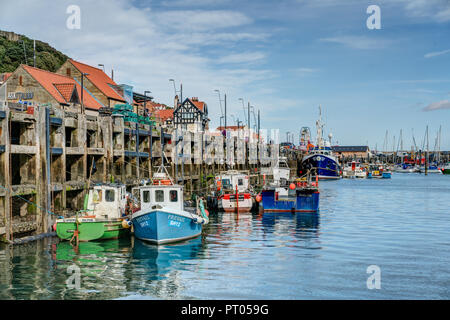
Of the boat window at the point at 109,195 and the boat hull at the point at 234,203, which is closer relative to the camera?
the boat window at the point at 109,195

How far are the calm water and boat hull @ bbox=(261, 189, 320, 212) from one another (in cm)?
815

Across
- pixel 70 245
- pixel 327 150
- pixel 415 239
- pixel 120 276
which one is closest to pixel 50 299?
pixel 120 276

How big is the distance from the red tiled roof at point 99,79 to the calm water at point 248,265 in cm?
3749

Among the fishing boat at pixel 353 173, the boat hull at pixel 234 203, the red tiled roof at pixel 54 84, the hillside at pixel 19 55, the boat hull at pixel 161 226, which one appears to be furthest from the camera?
the fishing boat at pixel 353 173

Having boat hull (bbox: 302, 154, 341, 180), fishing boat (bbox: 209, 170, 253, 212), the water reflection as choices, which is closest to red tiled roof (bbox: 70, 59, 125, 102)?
fishing boat (bbox: 209, 170, 253, 212)

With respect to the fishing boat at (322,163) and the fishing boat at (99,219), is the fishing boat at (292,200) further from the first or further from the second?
the fishing boat at (322,163)

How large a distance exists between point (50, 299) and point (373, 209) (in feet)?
126

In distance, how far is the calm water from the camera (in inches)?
663

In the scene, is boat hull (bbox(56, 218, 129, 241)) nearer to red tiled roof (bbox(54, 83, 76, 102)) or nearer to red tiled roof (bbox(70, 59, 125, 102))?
red tiled roof (bbox(54, 83, 76, 102))

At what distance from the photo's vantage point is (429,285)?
17828 millimetres

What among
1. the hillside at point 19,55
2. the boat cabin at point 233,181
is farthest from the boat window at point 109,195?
the hillside at point 19,55

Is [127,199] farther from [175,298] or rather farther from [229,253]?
[175,298]

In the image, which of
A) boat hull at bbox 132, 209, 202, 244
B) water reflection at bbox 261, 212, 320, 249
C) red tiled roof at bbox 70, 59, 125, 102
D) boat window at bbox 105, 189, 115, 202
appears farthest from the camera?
red tiled roof at bbox 70, 59, 125, 102

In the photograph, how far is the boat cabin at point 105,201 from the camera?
2809cm
